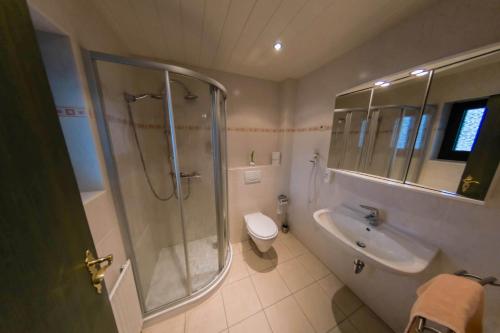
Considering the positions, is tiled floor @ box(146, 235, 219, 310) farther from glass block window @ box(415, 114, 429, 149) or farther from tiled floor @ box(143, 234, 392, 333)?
glass block window @ box(415, 114, 429, 149)

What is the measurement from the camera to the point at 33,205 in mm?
362

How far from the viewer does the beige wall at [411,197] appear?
785mm

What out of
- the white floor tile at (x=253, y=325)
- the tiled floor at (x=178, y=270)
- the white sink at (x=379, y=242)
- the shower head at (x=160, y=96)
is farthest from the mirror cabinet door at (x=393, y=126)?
the tiled floor at (x=178, y=270)

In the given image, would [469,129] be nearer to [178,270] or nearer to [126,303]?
[126,303]

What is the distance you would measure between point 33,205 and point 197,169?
1378 millimetres

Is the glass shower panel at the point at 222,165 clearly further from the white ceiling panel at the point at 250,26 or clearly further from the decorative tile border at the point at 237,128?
the white ceiling panel at the point at 250,26

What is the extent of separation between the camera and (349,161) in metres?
1.45

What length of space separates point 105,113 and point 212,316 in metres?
1.74

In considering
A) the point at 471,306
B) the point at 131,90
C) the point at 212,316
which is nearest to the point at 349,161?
the point at 471,306

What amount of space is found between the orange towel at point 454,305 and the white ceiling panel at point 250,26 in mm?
1490

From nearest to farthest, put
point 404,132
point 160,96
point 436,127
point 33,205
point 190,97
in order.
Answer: point 33,205, point 436,127, point 404,132, point 160,96, point 190,97

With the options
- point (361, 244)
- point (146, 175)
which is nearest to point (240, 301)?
point (361, 244)

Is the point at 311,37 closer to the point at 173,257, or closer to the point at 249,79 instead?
the point at 249,79

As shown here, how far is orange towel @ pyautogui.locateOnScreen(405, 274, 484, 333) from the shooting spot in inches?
21.3
